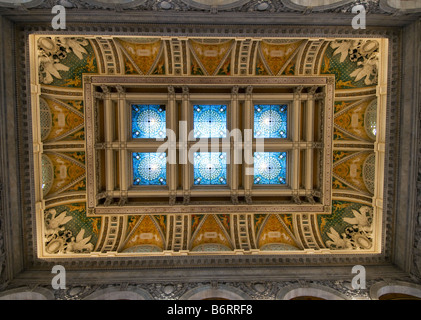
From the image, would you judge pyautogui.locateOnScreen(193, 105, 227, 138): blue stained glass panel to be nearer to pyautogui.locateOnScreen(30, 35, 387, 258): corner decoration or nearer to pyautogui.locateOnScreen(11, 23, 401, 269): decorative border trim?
pyautogui.locateOnScreen(30, 35, 387, 258): corner decoration

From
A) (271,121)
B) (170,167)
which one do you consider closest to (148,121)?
(170,167)

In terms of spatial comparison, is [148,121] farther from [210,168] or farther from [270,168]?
[270,168]

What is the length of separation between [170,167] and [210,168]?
185 centimetres

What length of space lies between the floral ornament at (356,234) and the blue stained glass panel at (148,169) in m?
7.68

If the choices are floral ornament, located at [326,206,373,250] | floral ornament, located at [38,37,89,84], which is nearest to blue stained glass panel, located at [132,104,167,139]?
floral ornament, located at [38,37,89,84]

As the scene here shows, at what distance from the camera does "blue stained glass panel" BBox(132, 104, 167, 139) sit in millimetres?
11094

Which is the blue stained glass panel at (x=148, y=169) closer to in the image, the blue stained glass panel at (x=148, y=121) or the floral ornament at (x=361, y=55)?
the blue stained glass panel at (x=148, y=121)

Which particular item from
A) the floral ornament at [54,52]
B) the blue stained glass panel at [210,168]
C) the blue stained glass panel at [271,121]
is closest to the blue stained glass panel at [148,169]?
the blue stained glass panel at [210,168]

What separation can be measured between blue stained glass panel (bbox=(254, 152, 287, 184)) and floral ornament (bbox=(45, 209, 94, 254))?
7.82 metres

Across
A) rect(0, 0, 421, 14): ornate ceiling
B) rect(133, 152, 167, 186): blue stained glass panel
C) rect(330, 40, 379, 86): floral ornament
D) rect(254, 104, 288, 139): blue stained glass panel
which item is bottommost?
rect(133, 152, 167, 186): blue stained glass panel

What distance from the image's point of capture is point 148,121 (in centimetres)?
1112

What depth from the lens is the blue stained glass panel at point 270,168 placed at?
1128 centimetres

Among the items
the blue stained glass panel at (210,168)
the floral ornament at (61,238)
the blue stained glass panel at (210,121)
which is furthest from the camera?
the blue stained glass panel at (210,168)

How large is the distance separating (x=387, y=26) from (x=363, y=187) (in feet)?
19.7
